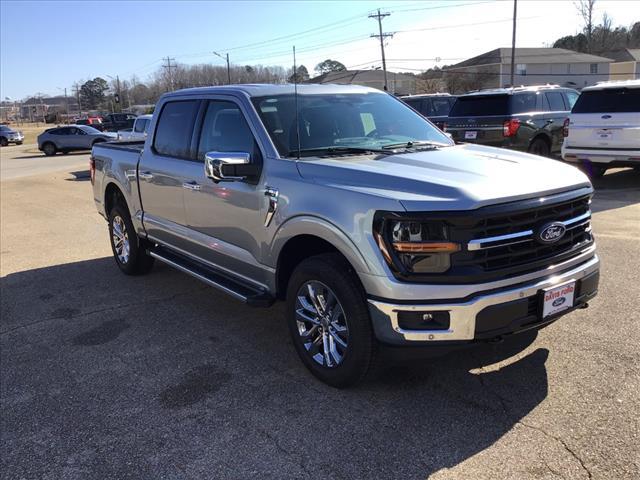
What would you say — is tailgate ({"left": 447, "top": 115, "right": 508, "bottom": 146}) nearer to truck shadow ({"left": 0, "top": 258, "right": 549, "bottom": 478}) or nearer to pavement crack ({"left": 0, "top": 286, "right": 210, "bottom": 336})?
pavement crack ({"left": 0, "top": 286, "right": 210, "bottom": 336})

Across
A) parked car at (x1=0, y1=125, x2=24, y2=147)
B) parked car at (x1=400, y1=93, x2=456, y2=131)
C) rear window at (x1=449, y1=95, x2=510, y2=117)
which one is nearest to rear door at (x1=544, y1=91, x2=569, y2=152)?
rear window at (x1=449, y1=95, x2=510, y2=117)

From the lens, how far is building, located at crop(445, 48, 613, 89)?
2635 inches

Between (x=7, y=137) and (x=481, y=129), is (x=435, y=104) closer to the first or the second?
(x=481, y=129)

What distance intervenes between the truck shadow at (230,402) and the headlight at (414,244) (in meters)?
0.63

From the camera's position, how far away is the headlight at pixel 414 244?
3.10m

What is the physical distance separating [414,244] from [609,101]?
9.28 metres

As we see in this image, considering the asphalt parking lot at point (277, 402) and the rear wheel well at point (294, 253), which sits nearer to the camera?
the asphalt parking lot at point (277, 402)

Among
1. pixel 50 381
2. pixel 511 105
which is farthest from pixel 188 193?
pixel 511 105

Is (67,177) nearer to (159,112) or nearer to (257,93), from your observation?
(159,112)

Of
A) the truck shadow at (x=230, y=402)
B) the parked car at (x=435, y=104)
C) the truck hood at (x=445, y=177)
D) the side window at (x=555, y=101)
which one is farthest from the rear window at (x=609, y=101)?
the truck shadow at (x=230, y=402)

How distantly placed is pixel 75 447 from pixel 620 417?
10.1 feet

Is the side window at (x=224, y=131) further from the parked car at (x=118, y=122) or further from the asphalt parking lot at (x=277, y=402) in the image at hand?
the parked car at (x=118, y=122)

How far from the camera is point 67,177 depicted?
1877cm

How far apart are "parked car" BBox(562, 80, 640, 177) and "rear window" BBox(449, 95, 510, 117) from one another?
168cm
